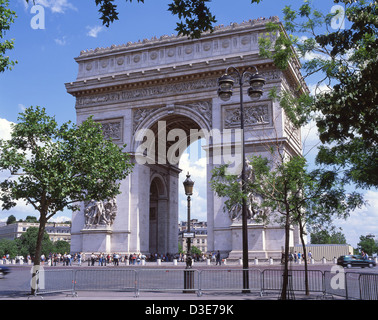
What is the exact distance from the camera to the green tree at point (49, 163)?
16156 mm

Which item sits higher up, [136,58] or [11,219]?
[136,58]

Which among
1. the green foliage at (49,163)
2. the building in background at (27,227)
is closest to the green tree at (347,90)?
the green foliage at (49,163)

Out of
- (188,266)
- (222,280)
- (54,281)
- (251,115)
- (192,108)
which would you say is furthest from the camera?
(192,108)

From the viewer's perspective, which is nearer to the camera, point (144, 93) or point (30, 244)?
point (144, 93)

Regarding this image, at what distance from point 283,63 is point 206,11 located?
4367 millimetres

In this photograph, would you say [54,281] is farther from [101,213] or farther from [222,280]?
[101,213]

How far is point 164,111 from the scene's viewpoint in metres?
35.0

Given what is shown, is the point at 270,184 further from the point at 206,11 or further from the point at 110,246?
the point at 110,246

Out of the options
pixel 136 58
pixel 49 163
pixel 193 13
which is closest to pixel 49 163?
pixel 49 163

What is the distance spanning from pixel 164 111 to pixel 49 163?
19.3m

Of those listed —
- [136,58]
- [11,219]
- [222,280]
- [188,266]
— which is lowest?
[222,280]

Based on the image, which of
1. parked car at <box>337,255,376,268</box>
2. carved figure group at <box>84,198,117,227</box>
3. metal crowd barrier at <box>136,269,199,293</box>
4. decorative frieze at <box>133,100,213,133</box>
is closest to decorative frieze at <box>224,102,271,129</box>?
decorative frieze at <box>133,100,213,133</box>

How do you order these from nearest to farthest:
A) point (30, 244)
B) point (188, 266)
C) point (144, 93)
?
point (188, 266), point (144, 93), point (30, 244)

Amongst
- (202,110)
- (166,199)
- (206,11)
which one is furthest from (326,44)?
(166,199)
